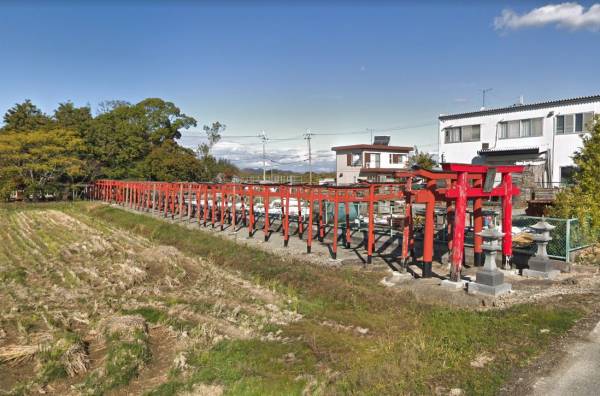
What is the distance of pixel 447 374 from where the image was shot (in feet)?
17.1

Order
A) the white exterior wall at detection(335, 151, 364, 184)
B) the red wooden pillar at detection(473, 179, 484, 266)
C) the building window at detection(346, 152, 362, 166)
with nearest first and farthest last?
the red wooden pillar at detection(473, 179, 484, 266)
the building window at detection(346, 152, 362, 166)
the white exterior wall at detection(335, 151, 364, 184)

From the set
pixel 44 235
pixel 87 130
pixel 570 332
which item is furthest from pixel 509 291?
pixel 87 130

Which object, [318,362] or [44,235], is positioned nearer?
[318,362]

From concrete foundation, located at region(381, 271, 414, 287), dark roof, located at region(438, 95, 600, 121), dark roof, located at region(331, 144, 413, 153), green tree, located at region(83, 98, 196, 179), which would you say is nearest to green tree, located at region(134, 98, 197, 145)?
green tree, located at region(83, 98, 196, 179)

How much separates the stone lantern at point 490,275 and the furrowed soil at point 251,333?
79cm

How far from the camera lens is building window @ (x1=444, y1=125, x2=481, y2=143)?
94.2ft

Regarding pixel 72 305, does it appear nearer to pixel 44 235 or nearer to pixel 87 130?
pixel 44 235

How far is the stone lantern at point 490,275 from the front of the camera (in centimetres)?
859

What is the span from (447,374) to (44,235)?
19297mm

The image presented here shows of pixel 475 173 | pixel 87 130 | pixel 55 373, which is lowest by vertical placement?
pixel 55 373

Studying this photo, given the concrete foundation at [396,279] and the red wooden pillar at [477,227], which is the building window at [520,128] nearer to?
the red wooden pillar at [477,227]

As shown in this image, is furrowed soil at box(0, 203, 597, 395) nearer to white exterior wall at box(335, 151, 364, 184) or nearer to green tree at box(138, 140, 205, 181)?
green tree at box(138, 140, 205, 181)

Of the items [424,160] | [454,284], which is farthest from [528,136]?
[454,284]

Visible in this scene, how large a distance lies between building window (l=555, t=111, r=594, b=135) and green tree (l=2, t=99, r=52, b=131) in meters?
41.4
